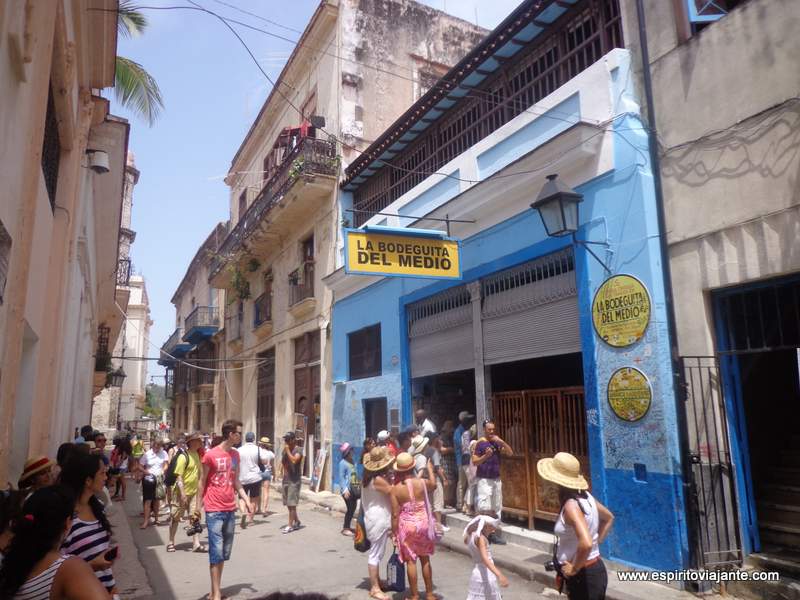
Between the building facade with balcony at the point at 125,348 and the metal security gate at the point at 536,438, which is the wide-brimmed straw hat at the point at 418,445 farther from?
the building facade with balcony at the point at 125,348

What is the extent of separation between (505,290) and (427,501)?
414 cm

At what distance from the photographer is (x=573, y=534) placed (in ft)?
13.2

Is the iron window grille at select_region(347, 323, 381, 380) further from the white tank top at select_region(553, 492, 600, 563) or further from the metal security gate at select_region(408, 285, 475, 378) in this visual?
the white tank top at select_region(553, 492, 600, 563)

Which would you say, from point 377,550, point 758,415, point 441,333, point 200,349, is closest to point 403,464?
point 377,550

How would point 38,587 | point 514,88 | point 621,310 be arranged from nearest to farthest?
point 38,587 < point 621,310 < point 514,88

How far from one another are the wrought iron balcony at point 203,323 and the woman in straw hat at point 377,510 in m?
21.8

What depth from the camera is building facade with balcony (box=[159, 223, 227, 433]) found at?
86.8ft

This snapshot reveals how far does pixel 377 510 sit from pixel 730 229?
4550 millimetres

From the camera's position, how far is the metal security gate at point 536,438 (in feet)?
26.4

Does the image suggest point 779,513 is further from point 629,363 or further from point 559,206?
point 559,206

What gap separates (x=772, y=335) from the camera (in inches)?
263

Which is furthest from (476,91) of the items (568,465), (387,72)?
(568,465)

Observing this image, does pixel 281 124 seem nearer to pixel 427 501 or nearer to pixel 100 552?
pixel 427 501

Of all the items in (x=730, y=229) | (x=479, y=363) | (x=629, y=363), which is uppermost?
(x=730, y=229)
